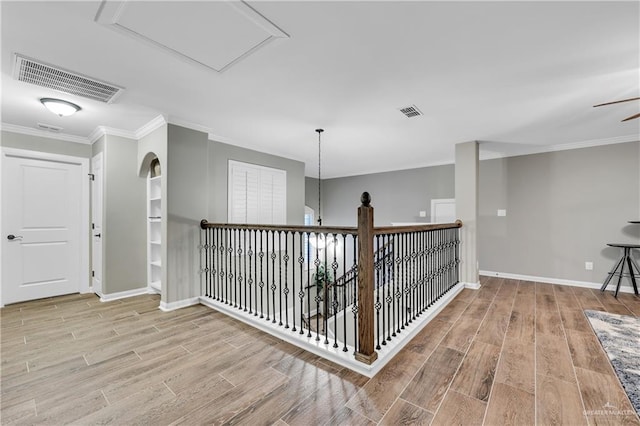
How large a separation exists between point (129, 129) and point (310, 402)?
420 centimetres

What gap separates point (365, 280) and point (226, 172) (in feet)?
10.6

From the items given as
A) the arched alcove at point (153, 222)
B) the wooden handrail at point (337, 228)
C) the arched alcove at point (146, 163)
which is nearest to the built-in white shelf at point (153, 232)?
the arched alcove at point (153, 222)

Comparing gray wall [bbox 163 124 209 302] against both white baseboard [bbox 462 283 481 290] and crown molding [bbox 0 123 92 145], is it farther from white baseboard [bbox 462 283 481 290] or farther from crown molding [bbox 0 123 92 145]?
white baseboard [bbox 462 283 481 290]

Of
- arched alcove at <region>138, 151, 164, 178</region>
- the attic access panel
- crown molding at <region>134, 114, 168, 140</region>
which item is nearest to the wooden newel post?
the attic access panel

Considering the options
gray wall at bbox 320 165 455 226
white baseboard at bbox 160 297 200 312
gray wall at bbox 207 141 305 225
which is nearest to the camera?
white baseboard at bbox 160 297 200 312

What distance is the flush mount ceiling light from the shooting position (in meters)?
2.78

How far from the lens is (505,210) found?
5.21 m

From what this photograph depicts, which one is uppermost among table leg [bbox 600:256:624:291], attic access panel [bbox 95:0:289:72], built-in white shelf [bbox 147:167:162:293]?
attic access panel [bbox 95:0:289:72]

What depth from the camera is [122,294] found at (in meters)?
3.84

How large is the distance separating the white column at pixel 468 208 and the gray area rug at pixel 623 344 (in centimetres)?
140

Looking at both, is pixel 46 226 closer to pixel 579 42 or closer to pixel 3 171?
pixel 3 171

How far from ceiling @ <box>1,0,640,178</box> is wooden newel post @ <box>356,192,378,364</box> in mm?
1162

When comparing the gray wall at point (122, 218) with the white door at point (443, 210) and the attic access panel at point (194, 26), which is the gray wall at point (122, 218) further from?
the white door at point (443, 210)

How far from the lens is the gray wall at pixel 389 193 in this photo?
6.13 metres
